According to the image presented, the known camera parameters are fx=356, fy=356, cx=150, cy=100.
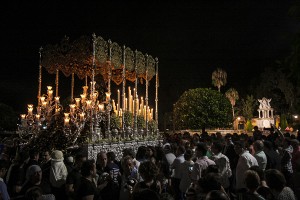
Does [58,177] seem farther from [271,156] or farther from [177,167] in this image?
[271,156]

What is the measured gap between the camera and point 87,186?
5.22 meters

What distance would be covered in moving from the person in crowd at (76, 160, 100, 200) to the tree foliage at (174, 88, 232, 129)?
1268 inches

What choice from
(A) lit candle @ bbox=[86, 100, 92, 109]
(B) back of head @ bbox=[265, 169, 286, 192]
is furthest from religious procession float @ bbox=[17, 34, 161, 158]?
(B) back of head @ bbox=[265, 169, 286, 192]

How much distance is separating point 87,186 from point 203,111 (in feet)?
108

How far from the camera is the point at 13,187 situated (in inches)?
259

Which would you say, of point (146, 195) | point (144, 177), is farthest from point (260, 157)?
point (146, 195)

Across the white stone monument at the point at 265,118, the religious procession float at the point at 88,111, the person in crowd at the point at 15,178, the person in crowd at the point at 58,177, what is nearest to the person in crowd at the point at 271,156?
the person in crowd at the point at 58,177

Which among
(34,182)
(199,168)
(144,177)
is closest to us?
(144,177)

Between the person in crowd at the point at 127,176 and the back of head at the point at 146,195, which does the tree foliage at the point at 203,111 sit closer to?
the person in crowd at the point at 127,176

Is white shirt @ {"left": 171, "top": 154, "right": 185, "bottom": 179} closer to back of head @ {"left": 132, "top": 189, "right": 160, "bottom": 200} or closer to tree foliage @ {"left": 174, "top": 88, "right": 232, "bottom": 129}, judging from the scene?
back of head @ {"left": 132, "top": 189, "right": 160, "bottom": 200}

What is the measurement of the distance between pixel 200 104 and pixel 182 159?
3006cm

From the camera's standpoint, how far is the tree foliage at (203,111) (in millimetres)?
37500

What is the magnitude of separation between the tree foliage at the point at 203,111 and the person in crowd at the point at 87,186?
3222cm

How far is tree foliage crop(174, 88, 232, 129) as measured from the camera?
37.5 metres
